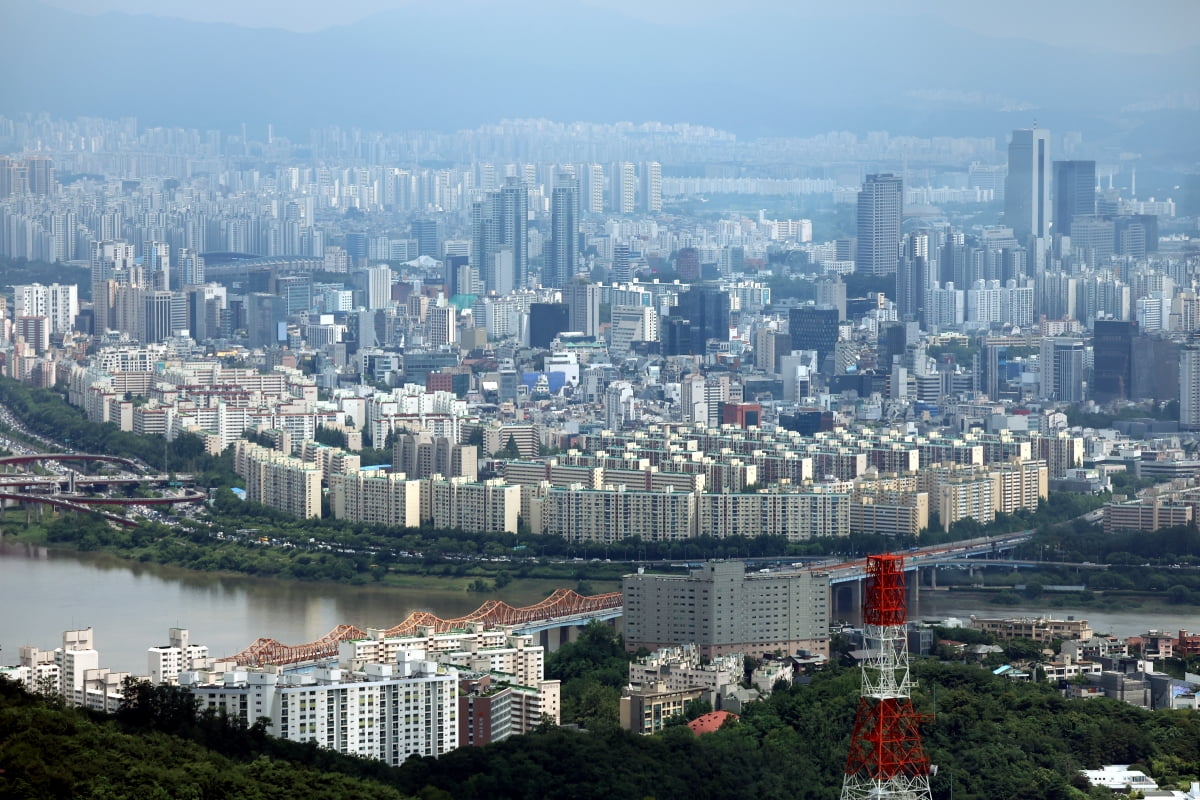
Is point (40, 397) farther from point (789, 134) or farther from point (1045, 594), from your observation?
point (789, 134)

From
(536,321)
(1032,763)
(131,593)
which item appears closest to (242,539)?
(131,593)

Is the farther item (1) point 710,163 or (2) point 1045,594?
(1) point 710,163

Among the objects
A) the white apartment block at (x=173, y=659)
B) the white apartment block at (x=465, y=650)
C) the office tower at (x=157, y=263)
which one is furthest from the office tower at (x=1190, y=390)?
Answer: the white apartment block at (x=173, y=659)

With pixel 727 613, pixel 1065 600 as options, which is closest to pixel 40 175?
pixel 1065 600

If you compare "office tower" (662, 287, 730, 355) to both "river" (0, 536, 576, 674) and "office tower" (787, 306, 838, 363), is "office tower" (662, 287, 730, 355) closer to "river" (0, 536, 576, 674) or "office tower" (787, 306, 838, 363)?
"office tower" (787, 306, 838, 363)

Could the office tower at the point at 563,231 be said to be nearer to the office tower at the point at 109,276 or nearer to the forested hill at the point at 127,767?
the office tower at the point at 109,276

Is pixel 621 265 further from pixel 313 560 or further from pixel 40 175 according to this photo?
pixel 313 560
